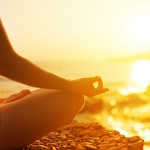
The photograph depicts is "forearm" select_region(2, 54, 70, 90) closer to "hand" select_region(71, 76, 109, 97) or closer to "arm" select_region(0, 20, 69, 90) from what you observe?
"arm" select_region(0, 20, 69, 90)

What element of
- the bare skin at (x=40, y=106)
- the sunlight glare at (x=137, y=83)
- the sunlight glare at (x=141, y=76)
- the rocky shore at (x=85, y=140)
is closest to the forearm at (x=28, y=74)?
the bare skin at (x=40, y=106)

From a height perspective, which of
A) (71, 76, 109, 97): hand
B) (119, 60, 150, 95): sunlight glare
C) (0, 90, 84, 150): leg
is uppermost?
(119, 60, 150, 95): sunlight glare

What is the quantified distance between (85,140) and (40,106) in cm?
150

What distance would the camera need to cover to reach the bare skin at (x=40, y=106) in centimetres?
234

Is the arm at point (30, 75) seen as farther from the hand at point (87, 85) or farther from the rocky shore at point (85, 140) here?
the rocky shore at point (85, 140)

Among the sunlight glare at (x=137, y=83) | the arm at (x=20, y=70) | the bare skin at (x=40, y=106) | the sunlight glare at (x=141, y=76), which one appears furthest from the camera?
the sunlight glare at (x=141, y=76)

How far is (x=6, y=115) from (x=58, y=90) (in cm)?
38

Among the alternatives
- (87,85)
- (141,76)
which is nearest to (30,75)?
(87,85)

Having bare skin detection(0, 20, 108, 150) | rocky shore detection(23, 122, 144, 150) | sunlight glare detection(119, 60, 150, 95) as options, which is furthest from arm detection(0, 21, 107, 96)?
sunlight glare detection(119, 60, 150, 95)

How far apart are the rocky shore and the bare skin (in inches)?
25.3

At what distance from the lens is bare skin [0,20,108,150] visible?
2.34m

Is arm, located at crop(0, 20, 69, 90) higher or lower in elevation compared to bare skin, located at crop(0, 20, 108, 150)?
higher

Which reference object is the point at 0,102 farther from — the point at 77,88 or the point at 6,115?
the point at 77,88

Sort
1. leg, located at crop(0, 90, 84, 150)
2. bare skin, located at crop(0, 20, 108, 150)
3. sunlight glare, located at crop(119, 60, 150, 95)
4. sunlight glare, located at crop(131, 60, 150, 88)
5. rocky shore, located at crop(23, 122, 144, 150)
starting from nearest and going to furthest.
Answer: bare skin, located at crop(0, 20, 108, 150) < leg, located at crop(0, 90, 84, 150) < rocky shore, located at crop(23, 122, 144, 150) < sunlight glare, located at crop(119, 60, 150, 95) < sunlight glare, located at crop(131, 60, 150, 88)
